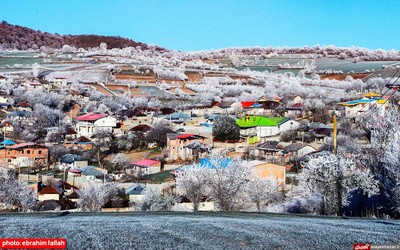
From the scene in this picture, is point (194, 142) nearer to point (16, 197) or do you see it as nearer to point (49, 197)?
point (49, 197)

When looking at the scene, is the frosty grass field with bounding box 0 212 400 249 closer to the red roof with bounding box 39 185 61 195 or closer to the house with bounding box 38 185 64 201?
the house with bounding box 38 185 64 201

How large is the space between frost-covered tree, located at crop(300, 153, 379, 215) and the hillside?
11135 centimetres

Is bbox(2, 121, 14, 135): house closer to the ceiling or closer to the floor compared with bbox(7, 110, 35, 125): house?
closer to the floor

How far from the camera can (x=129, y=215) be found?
339 inches

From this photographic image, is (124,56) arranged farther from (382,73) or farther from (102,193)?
(102,193)

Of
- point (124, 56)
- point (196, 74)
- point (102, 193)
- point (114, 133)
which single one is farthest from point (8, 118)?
point (124, 56)

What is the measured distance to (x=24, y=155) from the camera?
31609 mm

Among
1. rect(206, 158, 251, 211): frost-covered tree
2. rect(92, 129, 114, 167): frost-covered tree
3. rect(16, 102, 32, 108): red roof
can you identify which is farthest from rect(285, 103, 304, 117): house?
rect(206, 158, 251, 211): frost-covered tree

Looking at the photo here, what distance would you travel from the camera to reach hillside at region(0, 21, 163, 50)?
394ft

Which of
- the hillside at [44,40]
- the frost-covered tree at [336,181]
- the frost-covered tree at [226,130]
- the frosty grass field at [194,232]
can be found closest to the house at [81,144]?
the frost-covered tree at [226,130]

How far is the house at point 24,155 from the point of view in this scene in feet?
103

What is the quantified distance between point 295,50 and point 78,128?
78.6m

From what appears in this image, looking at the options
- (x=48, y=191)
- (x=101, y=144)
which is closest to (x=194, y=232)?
(x=48, y=191)

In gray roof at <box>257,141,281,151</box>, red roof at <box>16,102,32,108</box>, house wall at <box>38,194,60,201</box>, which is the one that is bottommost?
house wall at <box>38,194,60,201</box>
